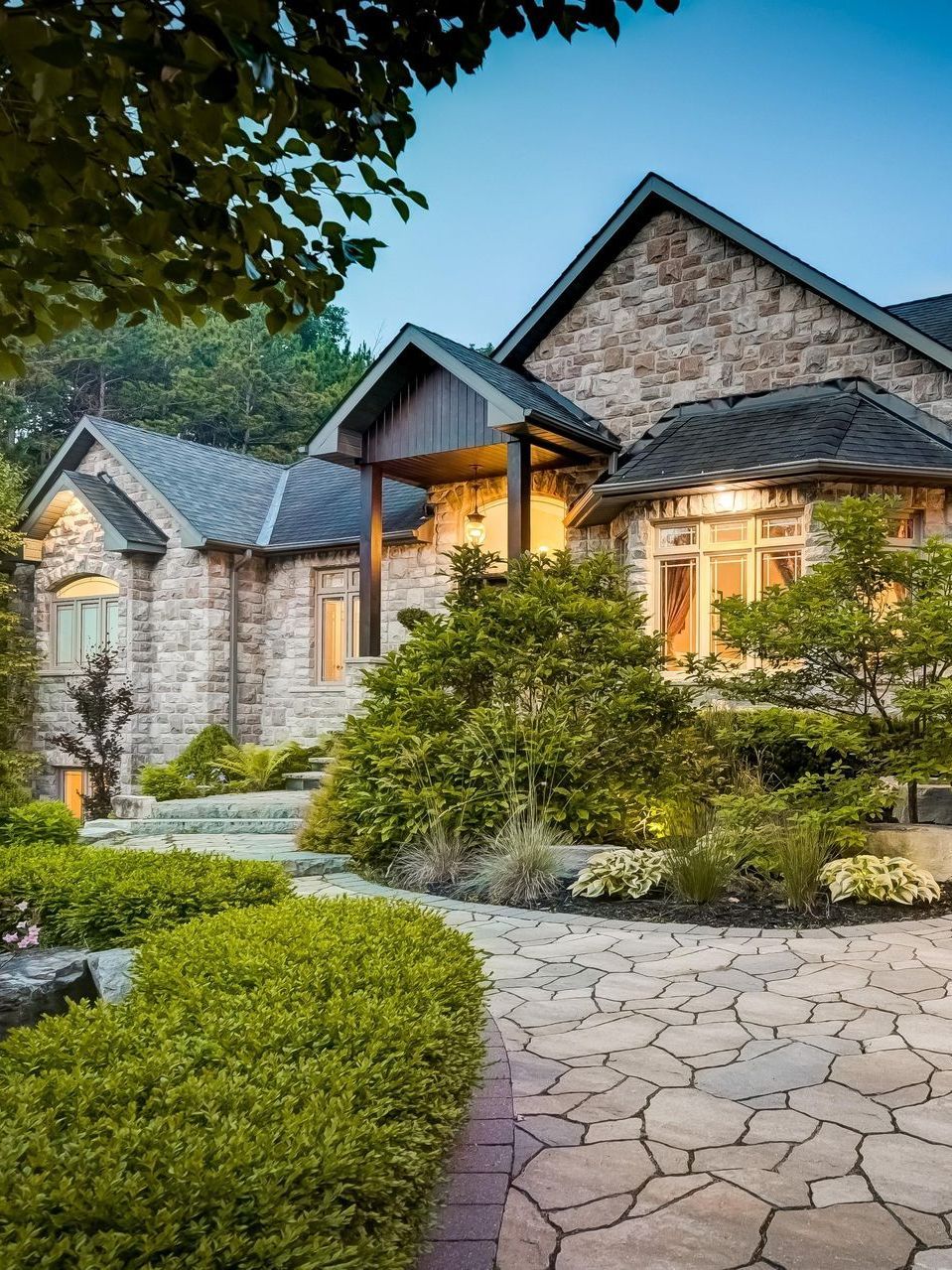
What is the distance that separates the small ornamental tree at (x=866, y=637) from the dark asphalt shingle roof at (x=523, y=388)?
195 inches

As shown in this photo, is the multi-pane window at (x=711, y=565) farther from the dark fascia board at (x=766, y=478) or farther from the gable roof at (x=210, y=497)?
the gable roof at (x=210, y=497)

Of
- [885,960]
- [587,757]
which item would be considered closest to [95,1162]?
[885,960]

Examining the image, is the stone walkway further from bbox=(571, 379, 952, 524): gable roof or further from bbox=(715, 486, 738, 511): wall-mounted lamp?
bbox=(715, 486, 738, 511): wall-mounted lamp

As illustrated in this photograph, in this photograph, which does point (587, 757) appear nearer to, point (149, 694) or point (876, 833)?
point (876, 833)

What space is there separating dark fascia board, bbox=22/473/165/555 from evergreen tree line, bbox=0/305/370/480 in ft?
53.1

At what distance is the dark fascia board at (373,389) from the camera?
1216 cm

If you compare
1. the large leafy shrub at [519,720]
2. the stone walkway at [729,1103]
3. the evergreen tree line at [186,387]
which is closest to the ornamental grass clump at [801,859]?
the stone walkway at [729,1103]

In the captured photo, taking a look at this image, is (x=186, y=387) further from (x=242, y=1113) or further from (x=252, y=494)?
(x=242, y=1113)

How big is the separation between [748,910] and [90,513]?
1374 cm

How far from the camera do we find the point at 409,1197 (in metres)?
2.26

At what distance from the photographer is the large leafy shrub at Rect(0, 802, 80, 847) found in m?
8.00

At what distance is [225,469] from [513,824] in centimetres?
1302

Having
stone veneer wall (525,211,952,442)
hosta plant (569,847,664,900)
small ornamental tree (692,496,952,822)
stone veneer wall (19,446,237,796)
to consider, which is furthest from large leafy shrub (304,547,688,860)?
stone veneer wall (19,446,237,796)

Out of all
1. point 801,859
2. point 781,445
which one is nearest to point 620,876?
point 801,859
